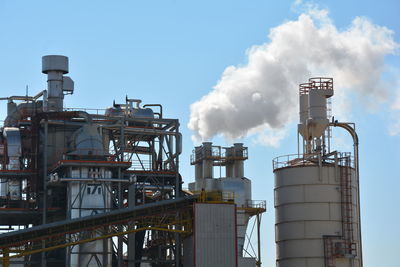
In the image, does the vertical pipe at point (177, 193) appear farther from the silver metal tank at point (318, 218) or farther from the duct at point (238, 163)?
the duct at point (238, 163)

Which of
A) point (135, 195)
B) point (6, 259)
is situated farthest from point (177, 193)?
point (6, 259)

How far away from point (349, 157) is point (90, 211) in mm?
18647

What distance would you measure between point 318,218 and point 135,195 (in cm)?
1395

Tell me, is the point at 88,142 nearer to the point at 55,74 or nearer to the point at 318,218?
the point at 55,74

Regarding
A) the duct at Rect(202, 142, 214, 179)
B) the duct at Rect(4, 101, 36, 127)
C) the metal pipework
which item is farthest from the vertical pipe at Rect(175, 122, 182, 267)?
the duct at Rect(4, 101, 36, 127)

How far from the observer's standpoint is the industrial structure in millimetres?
60312

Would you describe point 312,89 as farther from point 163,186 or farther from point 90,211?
point 90,211

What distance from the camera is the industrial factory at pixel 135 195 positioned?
60.8 meters

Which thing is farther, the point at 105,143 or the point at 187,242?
the point at 105,143

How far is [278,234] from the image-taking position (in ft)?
223

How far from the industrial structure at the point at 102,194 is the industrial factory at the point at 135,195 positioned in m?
0.07

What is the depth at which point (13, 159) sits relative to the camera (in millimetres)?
68188

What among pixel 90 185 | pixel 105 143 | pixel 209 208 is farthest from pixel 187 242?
pixel 105 143

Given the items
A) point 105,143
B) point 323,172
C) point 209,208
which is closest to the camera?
point 209,208
